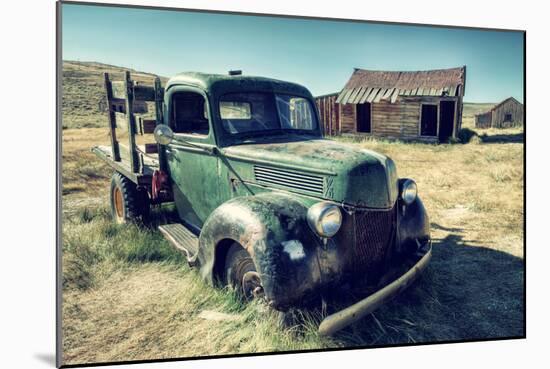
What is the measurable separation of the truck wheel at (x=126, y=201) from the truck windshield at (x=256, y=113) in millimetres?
1435

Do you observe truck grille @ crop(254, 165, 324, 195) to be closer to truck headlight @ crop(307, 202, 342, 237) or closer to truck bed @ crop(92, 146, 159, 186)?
truck headlight @ crop(307, 202, 342, 237)

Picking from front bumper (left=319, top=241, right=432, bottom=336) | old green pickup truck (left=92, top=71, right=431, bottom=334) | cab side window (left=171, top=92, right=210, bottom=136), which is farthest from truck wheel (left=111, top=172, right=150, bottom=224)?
front bumper (left=319, top=241, right=432, bottom=336)

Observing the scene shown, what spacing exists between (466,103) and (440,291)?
102 inches

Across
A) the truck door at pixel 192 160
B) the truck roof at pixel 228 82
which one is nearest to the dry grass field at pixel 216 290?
the truck door at pixel 192 160

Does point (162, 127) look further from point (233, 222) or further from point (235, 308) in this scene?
point (235, 308)

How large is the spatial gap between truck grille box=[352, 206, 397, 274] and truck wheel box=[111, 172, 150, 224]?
226 cm

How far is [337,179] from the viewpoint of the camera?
2.36 meters

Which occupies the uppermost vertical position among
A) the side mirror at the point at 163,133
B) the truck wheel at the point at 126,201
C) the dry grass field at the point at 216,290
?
the side mirror at the point at 163,133

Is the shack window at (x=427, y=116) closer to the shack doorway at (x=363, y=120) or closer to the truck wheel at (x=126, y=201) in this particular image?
the shack doorway at (x=363, y=120)

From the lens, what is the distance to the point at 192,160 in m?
3.30

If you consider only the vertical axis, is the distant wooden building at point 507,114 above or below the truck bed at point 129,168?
above

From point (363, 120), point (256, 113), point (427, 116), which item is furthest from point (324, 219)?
point (427, 116)

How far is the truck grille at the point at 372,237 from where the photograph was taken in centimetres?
246

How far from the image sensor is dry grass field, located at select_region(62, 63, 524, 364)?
8.16ft
